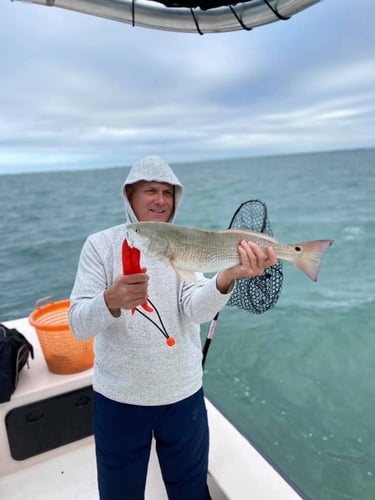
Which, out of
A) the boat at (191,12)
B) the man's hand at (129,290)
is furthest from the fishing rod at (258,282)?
the boat at (191,12)

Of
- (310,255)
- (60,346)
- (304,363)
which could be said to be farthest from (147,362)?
(304,363)

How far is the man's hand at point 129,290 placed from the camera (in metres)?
1.45

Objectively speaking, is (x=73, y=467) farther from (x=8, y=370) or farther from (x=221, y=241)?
(x=221, y=241)

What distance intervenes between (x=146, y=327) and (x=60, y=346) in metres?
1.43

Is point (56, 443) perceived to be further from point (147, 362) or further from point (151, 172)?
point (151, 172)

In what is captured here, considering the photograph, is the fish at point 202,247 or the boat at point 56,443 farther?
the boat at point 56,443

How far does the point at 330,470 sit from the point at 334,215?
1796 cm

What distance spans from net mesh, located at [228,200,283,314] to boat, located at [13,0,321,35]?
146 cm

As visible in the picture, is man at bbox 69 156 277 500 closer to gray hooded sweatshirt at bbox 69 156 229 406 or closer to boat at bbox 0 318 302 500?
gray hooded sweatshirt at bbox 69 156 229 406

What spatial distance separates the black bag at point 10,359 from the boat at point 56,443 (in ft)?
0.40

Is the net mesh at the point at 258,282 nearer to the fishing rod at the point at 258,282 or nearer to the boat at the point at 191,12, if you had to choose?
the fishing rod at the point at 258,282

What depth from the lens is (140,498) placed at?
6.56 ft

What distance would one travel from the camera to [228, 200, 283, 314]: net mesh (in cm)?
239

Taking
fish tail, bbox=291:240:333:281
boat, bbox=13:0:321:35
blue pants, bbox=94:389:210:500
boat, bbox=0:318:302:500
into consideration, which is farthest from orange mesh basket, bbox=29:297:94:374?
boat, bbox=13:0:321:35
